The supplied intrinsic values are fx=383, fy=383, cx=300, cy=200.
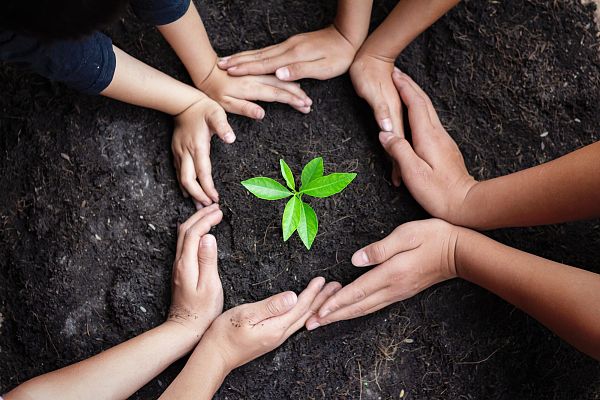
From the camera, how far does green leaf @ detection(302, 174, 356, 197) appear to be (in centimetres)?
105

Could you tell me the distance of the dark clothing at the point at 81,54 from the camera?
905 millimetres

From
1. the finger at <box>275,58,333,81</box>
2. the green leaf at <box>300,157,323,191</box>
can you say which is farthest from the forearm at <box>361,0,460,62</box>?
the green leaf at <box>300,157,323,191</box>

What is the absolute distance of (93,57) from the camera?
1.05m

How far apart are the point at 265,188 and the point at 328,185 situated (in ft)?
0.58

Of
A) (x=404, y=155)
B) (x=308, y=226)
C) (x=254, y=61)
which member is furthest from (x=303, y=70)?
(x=308, y=226)

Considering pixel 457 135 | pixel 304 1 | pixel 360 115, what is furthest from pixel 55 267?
pixel 457 135

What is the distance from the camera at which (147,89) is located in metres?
1.24

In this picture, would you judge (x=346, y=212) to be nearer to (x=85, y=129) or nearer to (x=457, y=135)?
(x=457, y=135)

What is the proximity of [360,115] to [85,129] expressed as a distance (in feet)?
3.17

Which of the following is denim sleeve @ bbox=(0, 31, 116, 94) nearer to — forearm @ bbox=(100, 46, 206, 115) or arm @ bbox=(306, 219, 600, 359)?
forearm @ bbox=(100, 46, 206, 115)

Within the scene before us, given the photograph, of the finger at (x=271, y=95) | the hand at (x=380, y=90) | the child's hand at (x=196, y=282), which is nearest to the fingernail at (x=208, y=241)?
the child's hand at (x=196, y=282)

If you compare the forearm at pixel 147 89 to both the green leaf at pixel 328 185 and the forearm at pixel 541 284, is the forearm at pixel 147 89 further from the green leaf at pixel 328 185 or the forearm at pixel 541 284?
the forearm at pixel 541 284

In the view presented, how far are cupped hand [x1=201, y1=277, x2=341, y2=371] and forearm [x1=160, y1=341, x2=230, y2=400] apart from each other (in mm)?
13

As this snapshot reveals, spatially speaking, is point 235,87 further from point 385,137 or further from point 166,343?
point 166,343
